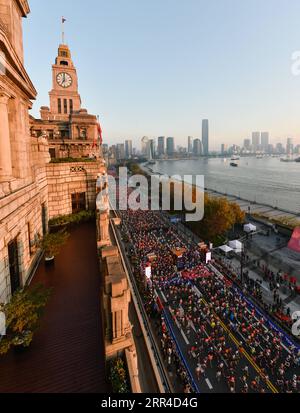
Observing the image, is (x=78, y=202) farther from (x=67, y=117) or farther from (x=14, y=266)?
(x=67, y=117)

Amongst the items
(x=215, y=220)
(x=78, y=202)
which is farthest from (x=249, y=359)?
(x=215, y=220)

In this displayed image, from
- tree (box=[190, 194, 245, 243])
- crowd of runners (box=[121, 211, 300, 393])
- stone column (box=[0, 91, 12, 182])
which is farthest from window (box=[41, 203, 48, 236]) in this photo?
tree (box=[190, 194, 245, 243])

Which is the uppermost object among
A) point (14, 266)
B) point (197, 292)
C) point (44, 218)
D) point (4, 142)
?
point (4, 142)

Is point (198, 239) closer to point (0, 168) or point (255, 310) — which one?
point (255, 310)

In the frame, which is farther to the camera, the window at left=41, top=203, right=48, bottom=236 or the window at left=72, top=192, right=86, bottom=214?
the window at left=72, top=192, right=86, bottom=214

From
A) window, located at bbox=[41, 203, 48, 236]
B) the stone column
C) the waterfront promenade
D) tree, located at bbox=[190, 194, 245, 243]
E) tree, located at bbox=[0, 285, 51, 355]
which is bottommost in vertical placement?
tree, located at bbox=[190, 194, 245, 243]

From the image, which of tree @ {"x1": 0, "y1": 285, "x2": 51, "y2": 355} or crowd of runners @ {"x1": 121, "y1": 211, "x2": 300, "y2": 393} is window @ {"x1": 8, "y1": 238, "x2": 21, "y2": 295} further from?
crowd of runners @ {"x1": 121, "y1": 211, "x2": 300, "y2": 393}

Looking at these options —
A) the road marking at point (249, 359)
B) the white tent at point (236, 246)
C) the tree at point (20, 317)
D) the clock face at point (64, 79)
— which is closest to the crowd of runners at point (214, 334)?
the road marking at point (249, 359)

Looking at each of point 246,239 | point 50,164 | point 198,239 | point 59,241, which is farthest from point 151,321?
point 246,239
